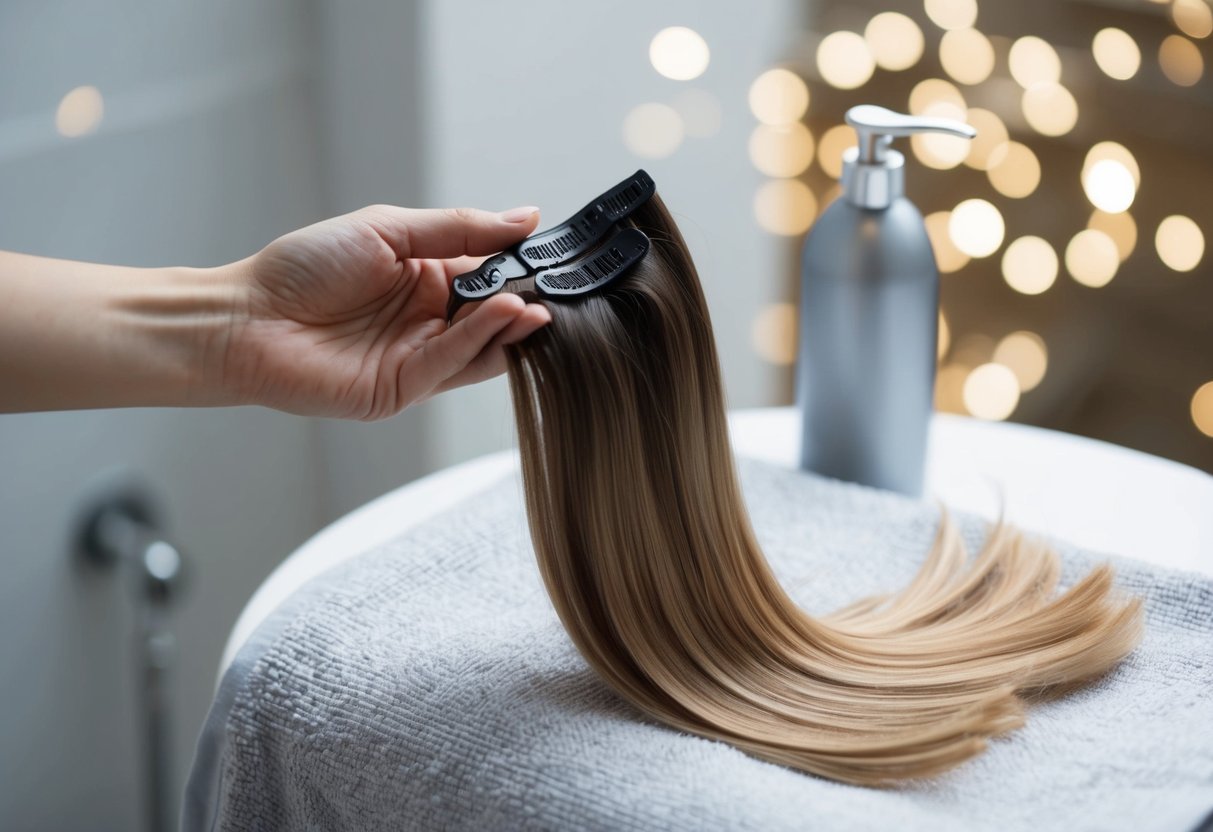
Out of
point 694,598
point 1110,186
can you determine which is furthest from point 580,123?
point 694,598

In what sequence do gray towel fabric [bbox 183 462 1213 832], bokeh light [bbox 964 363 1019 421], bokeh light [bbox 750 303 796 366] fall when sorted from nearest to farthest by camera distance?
gray towel fabric [bbox 183 462 1213 832], bokeh light [bbox 964 363 1019 421], bokeh light [bbox 750 303 796 366]

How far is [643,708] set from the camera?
635mm

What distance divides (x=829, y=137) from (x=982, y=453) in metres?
0.84

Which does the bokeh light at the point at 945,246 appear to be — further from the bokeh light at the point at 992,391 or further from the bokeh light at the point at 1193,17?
the bokeh light at the point at 1193,17

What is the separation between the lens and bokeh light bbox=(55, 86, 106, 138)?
1083 millimetres

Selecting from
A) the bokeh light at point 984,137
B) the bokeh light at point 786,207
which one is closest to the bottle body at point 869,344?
the bokeh light at point 984,137

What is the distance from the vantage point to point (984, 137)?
1.51m

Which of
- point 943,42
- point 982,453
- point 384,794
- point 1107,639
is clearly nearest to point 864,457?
point 982,453

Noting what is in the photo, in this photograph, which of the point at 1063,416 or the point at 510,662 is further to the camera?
the point at 1063,416

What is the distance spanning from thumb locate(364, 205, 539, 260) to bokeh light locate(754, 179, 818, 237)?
95 centimetres

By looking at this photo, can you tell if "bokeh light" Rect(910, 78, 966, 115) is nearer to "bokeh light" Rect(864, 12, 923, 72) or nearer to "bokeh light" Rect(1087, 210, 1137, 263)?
"bokeh light" Rect(864, 12, 923, 72)

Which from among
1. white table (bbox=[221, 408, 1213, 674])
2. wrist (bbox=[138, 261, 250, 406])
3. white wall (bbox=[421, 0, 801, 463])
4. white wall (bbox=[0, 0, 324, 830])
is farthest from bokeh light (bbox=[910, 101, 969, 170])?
wrist (bbox=[138, 261, 250, 406])

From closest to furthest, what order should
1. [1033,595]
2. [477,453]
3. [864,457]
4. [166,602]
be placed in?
[1033,595], [864,457], [166,602], [477,453]

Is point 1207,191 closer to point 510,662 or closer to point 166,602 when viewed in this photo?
point 510,662
